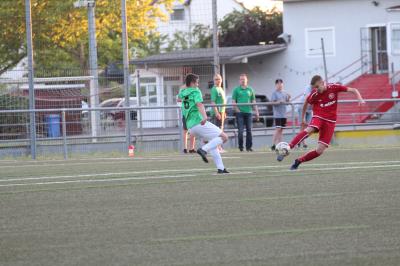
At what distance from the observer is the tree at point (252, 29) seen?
6388 centimetres

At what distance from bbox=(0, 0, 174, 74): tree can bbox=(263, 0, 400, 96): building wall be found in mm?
6577

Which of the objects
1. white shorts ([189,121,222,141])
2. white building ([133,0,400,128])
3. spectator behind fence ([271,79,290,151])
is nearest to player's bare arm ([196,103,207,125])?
white shorts ([189,121,222,141])

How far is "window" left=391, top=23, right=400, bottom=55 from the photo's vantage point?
143 ft

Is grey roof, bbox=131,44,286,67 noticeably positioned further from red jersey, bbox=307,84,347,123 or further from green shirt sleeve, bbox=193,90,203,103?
red jersey, bbox=307,84,347,123

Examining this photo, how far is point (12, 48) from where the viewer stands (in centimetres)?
3631

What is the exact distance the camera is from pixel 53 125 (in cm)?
2395

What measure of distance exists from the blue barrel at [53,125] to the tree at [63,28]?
615cm

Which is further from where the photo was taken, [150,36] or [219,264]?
[150,36]

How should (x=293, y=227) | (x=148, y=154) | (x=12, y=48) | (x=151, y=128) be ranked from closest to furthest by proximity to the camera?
(x=293, y=227)
(x=148, y=154)
(x=151, y=128)
(x=12, y=48)

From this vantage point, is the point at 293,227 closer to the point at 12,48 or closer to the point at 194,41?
the point at 12,48

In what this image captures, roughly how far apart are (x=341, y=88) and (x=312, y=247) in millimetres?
7659

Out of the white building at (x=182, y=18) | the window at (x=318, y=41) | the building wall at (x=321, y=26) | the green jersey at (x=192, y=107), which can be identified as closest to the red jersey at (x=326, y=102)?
the green jersey at (x=192, y=107)

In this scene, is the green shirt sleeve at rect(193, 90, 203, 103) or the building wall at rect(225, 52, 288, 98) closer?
the green shirt sleeve at rect(193, 90, 203, 103)

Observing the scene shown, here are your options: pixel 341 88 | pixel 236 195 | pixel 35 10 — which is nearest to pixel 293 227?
pixel 236 195
